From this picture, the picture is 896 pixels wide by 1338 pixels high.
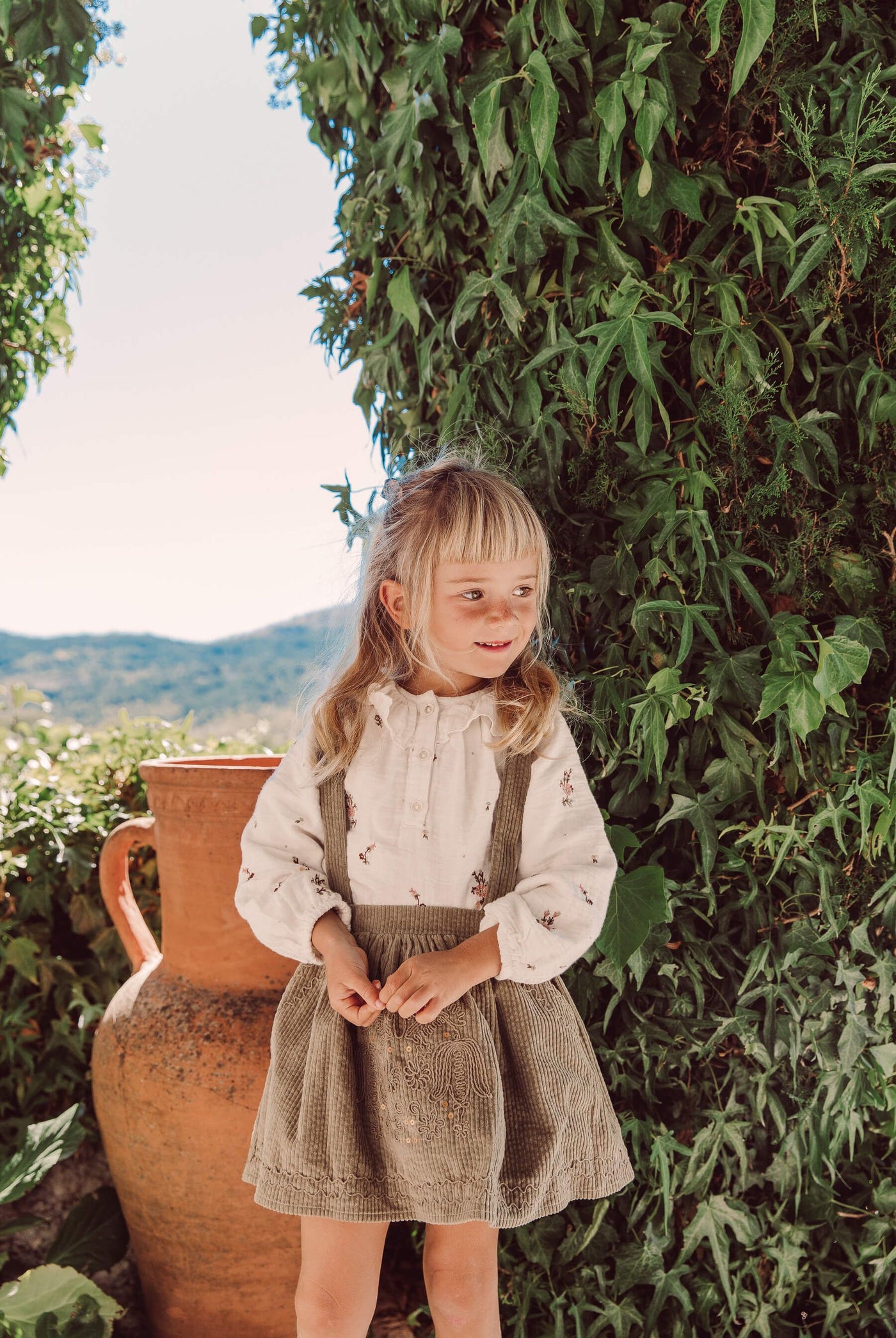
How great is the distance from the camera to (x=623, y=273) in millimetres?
1450

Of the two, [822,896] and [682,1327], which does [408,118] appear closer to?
[822,896]

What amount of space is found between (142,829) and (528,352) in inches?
44.4

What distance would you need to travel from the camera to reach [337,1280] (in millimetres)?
1298

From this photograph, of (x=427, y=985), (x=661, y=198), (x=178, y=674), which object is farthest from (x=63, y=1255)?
(x=178, y=674)

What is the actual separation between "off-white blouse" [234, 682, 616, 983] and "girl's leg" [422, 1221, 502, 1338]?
1.27 feet

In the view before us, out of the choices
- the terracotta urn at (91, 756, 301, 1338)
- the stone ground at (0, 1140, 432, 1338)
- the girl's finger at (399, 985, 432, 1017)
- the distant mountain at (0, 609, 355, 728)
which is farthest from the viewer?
the distant mountain at (0, 609, 355, 728)

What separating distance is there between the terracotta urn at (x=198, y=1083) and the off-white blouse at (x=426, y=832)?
32cm

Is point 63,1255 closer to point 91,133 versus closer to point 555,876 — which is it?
point 555,876

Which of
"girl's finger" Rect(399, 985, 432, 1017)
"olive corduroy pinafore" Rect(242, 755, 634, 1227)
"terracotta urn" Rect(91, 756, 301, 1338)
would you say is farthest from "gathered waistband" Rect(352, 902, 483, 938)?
"terracotta urn" Rect(91, 756, 301, 1338)

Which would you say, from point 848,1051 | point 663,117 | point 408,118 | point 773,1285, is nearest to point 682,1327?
point 773,1285

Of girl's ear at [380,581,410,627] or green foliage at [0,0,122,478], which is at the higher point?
green foliage at [0,0,122,478]

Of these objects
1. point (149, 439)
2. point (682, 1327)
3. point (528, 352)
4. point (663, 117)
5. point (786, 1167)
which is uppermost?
point (149, 439)

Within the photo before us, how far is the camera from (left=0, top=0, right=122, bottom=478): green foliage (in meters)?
1.89

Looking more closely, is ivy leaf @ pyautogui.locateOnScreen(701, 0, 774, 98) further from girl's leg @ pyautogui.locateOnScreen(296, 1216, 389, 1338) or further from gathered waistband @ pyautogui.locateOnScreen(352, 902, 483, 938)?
girl's leg @ pyautogui.locateOnScreen(296, 1216, 389, 1338)
